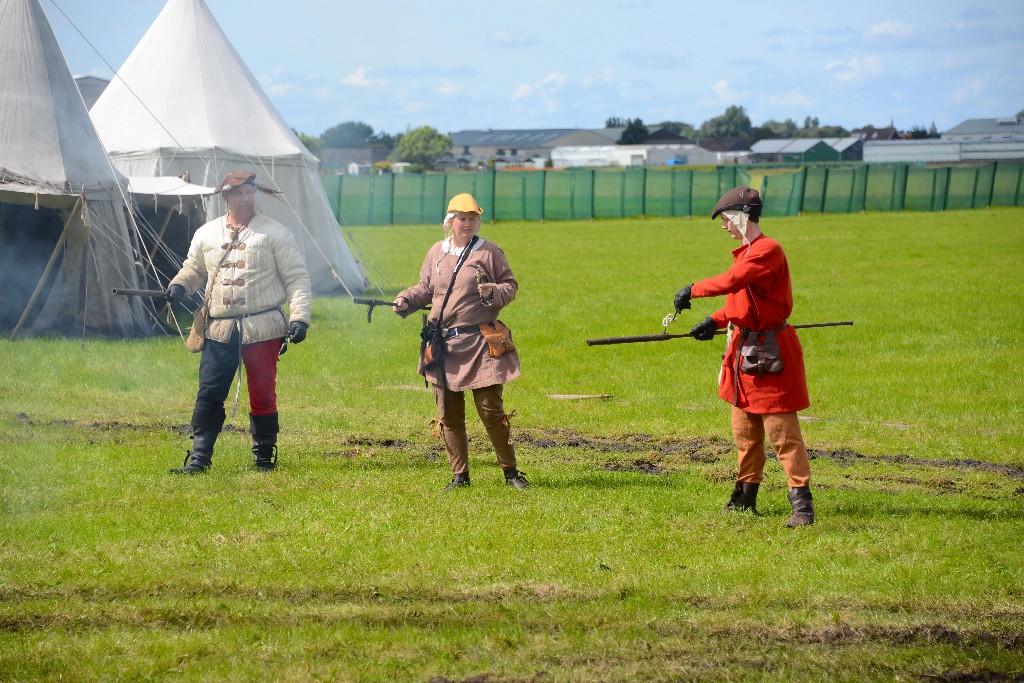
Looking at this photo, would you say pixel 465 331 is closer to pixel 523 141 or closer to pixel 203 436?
pixel 203 436

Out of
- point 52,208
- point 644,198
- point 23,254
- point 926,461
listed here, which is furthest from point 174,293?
point 644,198

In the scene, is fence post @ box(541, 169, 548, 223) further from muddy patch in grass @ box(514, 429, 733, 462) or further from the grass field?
muddy patch in grass @ box(514, 429, 733, 462)

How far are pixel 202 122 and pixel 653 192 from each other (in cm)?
3178

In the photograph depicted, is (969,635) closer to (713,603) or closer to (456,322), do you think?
(713,603)

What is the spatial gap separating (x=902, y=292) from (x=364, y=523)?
607 inches

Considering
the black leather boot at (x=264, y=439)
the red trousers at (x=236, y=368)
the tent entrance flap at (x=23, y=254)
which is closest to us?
the red trousers at (x=236, y=368)

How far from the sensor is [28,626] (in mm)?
5141

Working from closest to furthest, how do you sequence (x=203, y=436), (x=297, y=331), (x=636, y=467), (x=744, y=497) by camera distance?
(x=744, y=497) → (x=297, y=331) → (x=203, y=436) → (x=636, y=467)

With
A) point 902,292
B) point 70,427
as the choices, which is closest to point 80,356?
point 70,427

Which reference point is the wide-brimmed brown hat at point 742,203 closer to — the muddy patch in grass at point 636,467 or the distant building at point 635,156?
the muddy patch in grass at point 636,467

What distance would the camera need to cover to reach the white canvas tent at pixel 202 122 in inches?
746

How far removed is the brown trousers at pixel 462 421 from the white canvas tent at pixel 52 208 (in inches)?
321

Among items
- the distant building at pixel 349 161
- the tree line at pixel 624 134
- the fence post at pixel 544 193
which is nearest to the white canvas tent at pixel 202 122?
the tree line at pixel 624 134

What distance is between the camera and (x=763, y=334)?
21.9ft
